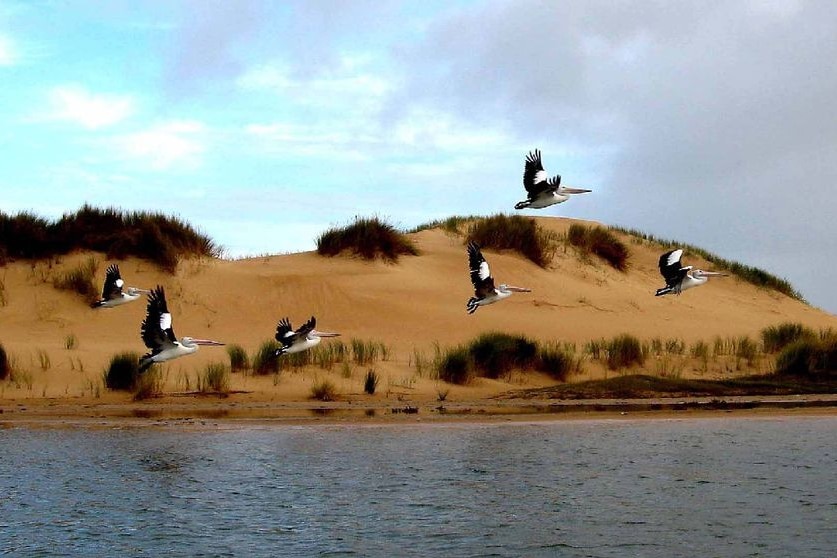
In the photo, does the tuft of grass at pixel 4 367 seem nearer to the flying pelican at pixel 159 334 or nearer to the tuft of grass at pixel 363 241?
the flying pelican at pixel 159 334

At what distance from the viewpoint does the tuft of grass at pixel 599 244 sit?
3347cm

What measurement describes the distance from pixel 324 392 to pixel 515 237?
44.3 ft

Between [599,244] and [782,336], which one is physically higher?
[599,244]

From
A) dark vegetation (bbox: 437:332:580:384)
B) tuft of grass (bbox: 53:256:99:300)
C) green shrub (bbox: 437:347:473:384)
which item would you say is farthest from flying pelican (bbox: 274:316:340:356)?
tuft of grass (bbox: 53:256:99:300)

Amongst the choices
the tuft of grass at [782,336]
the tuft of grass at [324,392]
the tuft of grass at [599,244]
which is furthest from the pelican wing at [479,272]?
the tuft of grass at [599,244]

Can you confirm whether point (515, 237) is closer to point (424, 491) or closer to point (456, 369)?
point (456, 369)

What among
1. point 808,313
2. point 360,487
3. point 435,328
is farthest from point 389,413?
point 808,313

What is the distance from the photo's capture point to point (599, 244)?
34.1 m

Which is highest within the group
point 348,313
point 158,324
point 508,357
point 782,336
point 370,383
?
point 348,313

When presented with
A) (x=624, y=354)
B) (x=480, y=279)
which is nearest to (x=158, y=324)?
(x=480, y=279)

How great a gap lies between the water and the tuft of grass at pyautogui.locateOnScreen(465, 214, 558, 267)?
588 inches

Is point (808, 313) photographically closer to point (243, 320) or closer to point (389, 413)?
point (243, 320)

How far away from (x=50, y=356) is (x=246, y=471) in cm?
824

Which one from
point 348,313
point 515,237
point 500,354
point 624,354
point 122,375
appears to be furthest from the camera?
point 515,237
